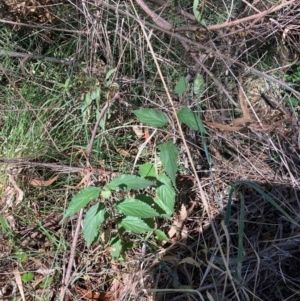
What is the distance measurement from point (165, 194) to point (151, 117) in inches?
10.9

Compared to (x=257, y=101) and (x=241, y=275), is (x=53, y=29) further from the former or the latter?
(x=241, y=275)

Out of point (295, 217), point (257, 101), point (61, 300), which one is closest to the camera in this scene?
point (61, 300)

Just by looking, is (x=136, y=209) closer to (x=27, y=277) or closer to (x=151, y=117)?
(x=151, y=117)

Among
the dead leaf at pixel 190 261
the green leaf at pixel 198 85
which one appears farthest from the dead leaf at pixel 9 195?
the green leaf at pixel 198 85

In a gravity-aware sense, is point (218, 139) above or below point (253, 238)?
above

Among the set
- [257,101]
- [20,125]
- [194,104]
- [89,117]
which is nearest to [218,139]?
[194,104]

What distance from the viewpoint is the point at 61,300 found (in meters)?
1.71

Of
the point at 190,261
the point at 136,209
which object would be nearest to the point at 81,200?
the point at 136,209

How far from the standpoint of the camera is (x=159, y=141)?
202 cm

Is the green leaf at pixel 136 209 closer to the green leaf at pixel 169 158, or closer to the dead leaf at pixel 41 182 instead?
the green leaf at pixel 169 158

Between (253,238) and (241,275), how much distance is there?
16 cm

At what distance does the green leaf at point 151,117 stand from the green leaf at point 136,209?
0.95 feet

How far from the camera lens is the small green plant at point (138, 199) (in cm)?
162

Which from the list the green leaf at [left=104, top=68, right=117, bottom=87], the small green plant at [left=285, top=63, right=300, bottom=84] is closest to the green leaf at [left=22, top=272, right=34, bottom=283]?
the green leaf at [left=104, top=68, right=117, bottom=87]
